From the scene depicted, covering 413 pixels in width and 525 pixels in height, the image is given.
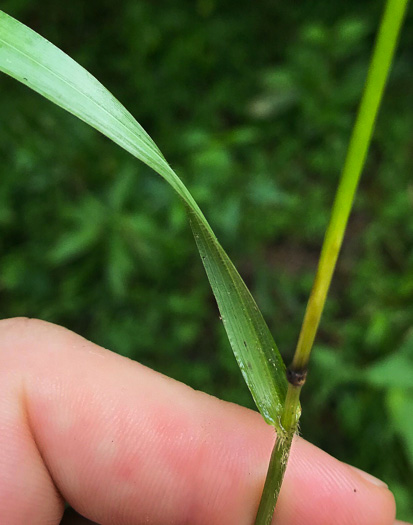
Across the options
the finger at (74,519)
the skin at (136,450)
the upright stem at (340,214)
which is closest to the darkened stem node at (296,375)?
the upright stem at (340,214)

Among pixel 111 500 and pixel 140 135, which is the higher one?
pixel 140 135

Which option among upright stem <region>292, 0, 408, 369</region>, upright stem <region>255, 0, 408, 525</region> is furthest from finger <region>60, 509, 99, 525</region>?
upright stem <region>292, 0, 408, 369</region>

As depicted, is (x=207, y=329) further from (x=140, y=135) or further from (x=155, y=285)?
(x=140, y=135)

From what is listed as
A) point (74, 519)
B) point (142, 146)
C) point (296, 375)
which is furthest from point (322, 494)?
point (142, 146)

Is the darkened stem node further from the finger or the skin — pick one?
the finger

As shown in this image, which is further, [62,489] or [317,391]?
[317,391]

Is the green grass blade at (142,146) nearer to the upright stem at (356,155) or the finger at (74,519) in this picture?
the upright stem at (356,155)

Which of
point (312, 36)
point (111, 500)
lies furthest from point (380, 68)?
point (312, 36)
